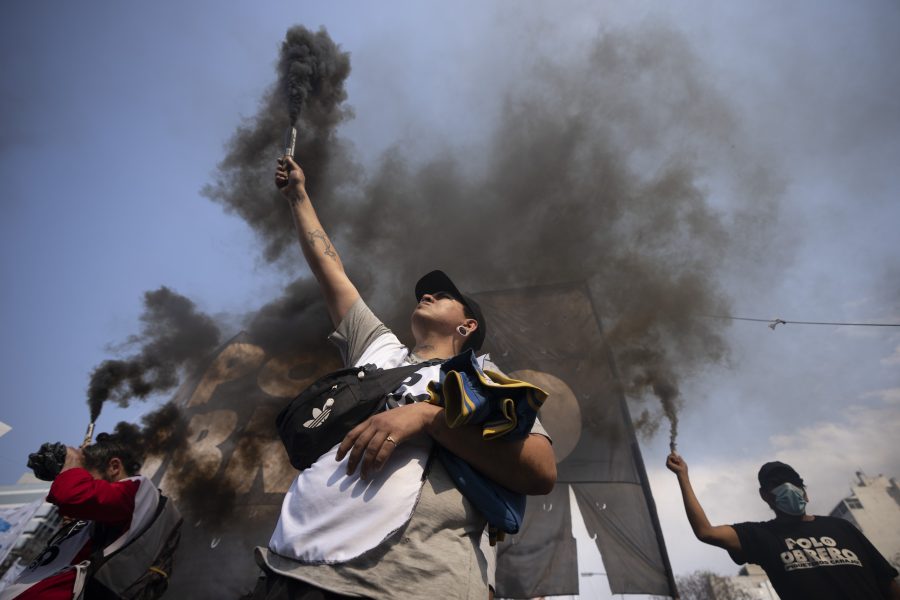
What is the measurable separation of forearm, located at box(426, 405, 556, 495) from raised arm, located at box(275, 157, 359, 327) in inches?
38.7

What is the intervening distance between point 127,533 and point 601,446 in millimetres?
5695

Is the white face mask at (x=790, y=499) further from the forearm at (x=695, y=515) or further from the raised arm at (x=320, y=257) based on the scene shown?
the raised arm at (x=320, y=257)

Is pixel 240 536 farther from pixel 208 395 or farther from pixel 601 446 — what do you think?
pixel 601 446

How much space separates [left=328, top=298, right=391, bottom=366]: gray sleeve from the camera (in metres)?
1.92

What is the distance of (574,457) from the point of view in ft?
20.8

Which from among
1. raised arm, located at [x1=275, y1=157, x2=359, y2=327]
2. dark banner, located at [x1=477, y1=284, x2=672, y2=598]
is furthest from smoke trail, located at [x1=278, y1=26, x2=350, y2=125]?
dark banner, located at [x1=477, y1=284, x2=672, y2=598]

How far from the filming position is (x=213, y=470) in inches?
296

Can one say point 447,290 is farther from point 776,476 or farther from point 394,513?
point 776,476

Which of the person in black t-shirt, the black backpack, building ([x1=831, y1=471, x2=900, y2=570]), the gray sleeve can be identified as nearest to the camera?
the black backpack

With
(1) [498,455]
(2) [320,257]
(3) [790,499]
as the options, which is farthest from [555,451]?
(1) [498,455]

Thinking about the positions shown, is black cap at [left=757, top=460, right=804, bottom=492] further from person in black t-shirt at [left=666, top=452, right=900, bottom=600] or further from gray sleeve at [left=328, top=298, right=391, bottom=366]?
gray sleeve at [left=328, top=298, right=391, bottom=366]

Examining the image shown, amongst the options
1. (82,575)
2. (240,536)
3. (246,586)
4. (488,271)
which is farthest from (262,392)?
(82,575)

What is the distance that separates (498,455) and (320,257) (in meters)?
1.36

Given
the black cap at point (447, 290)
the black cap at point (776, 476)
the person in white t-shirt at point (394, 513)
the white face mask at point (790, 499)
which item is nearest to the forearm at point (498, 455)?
the person in white t-shirt at point (394, 513)
